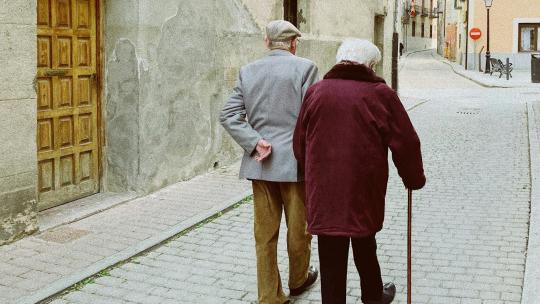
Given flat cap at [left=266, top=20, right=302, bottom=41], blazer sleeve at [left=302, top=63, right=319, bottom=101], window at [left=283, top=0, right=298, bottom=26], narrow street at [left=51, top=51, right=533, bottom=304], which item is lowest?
narrow street at [left=51, top=51, right=533, bottom=304]

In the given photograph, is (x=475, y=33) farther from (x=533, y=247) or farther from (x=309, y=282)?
(x=309, y=282)

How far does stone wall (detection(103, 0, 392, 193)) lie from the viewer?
8016 millimetres

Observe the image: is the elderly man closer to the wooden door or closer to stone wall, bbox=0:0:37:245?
stone wall, bbox=0:0:37:245

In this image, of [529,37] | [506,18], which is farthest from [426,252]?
[529,37]

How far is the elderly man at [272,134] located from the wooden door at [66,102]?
3123 millimetres

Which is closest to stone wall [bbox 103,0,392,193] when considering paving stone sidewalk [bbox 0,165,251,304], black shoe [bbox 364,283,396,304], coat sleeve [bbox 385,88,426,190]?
paving stone sidewalk [bbox 0,165,251,304]

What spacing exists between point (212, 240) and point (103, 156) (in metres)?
2.21

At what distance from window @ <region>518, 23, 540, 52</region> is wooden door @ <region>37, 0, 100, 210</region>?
1354 inches

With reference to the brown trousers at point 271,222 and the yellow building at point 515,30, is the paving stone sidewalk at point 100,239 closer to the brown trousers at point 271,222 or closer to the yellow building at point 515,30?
the brown trousers at point 271,222

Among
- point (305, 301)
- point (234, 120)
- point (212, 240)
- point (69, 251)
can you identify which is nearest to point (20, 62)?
point (69, 251)

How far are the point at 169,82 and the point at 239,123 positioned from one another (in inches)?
164

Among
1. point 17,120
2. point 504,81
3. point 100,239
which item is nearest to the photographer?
point 17,120

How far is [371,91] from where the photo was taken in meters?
3.88

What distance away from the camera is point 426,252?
6.08 meters
